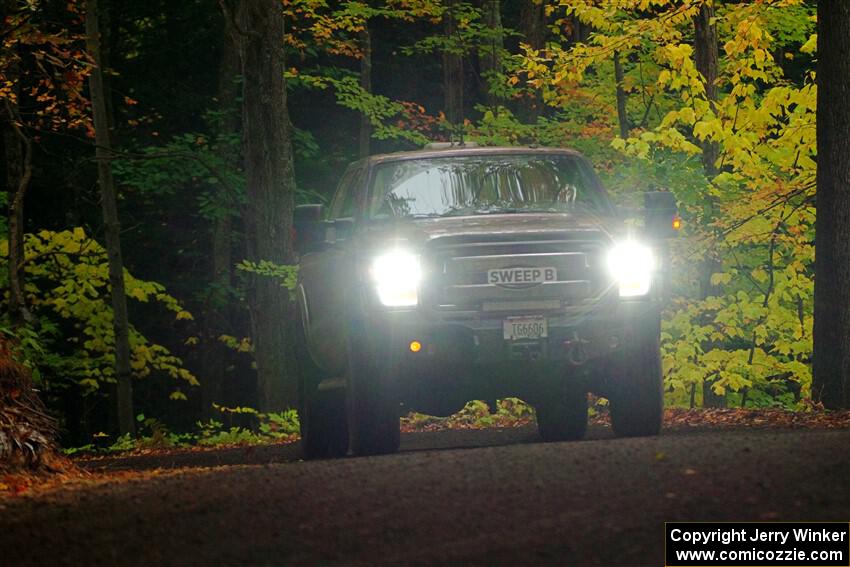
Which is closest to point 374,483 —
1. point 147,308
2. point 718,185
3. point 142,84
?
point 718,185

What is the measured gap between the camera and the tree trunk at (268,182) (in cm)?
2216

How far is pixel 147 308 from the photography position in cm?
3781

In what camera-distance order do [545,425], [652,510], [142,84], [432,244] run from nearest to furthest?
[652,510] → [432,244] → [545,425] → [142,84]

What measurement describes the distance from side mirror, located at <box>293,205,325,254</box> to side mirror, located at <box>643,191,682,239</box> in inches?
101

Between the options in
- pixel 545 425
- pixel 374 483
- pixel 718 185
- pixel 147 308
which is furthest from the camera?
pixel 147 308

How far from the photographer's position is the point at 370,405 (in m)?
11.2

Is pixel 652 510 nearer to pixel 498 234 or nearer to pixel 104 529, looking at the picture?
pixel 104 529

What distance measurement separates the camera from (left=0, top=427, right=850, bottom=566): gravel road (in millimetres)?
7191

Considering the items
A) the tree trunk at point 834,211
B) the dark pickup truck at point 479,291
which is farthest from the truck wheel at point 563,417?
the tree trunk at point 834,211

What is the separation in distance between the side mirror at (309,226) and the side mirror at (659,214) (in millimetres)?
2568

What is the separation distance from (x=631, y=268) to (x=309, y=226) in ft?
8.37

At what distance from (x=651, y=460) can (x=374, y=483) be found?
1746 millimetres

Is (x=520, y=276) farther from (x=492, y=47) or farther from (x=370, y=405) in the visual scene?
(x=492, y=47)

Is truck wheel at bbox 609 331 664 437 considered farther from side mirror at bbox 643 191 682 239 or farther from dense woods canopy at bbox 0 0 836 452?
dense woods canopy at bbox 0 0 836 452
